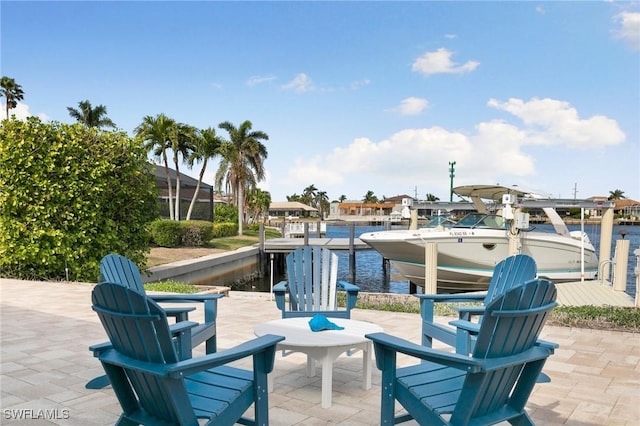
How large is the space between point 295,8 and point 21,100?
3053cm

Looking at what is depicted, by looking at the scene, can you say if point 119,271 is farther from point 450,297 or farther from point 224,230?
point 224,230

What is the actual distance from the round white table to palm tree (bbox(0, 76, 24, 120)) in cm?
3780

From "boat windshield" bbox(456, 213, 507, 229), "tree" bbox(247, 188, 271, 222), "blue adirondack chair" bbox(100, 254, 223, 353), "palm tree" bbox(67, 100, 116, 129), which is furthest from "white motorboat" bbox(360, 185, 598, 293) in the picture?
"tree" bbox(247, 188, 271, 222)

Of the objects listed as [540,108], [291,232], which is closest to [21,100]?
[291,232]

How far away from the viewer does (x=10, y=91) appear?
111 feet

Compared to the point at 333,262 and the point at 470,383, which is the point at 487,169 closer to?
the point at 333,262

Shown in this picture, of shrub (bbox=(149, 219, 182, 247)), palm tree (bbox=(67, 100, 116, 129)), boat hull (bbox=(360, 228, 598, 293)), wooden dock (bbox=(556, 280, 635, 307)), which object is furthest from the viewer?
palm tree (bbox=(67, 100, 116, 129))

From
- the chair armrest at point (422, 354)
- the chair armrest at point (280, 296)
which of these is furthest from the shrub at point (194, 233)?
the chair armrest at point (422, 354)

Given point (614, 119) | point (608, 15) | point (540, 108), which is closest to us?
point (608, 15)

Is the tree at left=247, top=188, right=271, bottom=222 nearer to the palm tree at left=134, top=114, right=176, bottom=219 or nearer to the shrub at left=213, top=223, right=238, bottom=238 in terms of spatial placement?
the shrub at left=213, top=223, right=238, bottom=238

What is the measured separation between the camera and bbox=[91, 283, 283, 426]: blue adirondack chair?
1.83m

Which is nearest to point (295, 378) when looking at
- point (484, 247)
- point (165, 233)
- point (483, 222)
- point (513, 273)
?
point (513, 273)

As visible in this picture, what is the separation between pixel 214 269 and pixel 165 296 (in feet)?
42.1

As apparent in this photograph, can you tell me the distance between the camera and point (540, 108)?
20.2 meters
